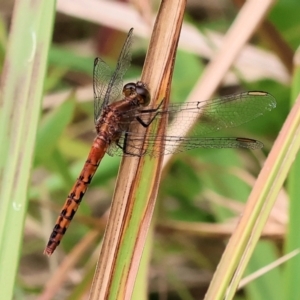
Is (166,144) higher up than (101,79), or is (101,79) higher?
(101,79)

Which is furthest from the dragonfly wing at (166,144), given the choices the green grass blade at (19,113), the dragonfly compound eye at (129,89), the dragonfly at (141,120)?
the green grass blade at (19,113)

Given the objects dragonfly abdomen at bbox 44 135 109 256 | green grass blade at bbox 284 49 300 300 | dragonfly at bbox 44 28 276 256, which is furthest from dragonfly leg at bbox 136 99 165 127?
green grass blade at bbox 284 49 300 300

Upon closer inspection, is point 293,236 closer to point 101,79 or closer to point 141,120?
point 141,120

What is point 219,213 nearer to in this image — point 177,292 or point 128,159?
point 177,292

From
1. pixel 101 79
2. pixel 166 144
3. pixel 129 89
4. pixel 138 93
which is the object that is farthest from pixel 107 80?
pixel 166 144

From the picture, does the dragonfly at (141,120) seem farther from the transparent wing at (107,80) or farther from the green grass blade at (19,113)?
the green grass blade at (19,113)

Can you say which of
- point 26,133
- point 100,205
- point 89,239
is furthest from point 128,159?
point 100,205

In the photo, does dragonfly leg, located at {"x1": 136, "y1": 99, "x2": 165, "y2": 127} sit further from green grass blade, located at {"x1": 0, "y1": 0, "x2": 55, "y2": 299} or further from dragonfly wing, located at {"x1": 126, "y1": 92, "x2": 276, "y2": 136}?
green grass blade, located at {"x1": 0, "y1": 0, "x2": 55, "y2": 299}
